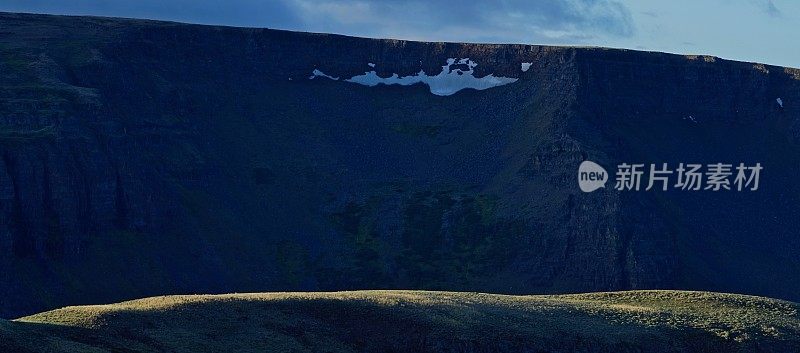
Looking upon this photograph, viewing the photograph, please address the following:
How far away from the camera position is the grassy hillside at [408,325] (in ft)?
358

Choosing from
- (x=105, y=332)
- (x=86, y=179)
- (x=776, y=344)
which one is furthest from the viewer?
(x=86, y=179)

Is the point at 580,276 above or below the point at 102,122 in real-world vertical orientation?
below

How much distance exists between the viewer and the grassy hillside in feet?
358

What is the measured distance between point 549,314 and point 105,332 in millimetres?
36906

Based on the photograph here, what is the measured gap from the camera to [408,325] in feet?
402

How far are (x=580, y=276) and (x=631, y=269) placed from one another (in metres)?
5.47

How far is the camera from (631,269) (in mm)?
198500

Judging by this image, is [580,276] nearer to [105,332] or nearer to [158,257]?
[158,257]

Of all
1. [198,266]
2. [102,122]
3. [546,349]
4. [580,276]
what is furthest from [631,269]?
[546,349]

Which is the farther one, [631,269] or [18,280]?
[631,269]

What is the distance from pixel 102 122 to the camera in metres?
194

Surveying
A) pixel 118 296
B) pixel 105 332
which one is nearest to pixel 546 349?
pixel 105 332

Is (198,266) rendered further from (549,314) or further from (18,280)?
(549,314)

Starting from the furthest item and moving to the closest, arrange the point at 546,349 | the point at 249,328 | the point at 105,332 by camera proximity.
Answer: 1. the point at 546,349
2. the point at 249,328
3. the point at 105,332
